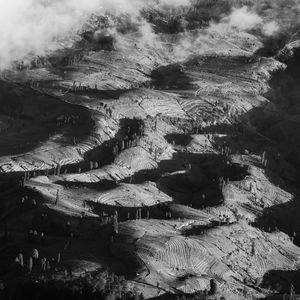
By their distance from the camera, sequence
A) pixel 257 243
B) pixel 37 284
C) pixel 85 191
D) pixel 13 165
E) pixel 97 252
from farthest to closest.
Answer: pixel 13 165, pixel 85 191, pixel 257 243, pixel 97 252, pixel 37 284

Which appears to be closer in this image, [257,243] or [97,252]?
[97,252]

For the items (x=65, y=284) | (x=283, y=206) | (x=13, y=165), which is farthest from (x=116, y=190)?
(x=65, y=284)

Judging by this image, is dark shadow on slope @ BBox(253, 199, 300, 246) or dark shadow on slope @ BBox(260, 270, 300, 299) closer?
dark shadow on slope @ BBox(260, 270, 300, 299)

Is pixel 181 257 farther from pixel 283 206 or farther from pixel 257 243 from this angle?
pixel 283 206

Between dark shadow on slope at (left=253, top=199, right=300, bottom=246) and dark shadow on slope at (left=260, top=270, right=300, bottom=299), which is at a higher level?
dark shadow on slope at (left=253, top=199, right=300, bottom=246)

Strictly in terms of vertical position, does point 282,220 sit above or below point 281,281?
above

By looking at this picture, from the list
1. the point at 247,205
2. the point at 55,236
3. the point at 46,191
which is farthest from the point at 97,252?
the point at 247,205

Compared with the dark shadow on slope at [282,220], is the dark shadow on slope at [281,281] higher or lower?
lower

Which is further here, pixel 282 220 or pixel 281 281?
pixel 282 220

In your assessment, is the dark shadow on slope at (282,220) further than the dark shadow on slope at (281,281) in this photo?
Yes

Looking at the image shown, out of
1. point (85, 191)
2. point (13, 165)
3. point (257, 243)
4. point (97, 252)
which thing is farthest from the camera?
point (13, 165)
